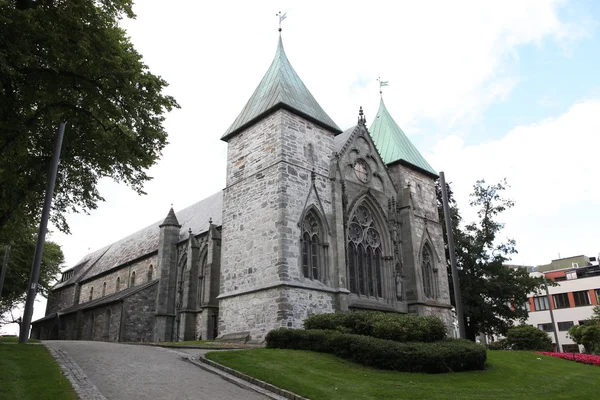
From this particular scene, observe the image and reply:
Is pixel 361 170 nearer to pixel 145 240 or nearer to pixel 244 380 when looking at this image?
pixel 244 380

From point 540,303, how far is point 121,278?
49596mm

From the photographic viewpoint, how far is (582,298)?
57719 mm

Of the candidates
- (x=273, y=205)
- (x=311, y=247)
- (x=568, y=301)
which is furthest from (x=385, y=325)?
(x=568, y=301)

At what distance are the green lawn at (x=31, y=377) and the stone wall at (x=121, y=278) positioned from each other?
2157 centimetres

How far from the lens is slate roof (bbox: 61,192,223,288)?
1426 inches

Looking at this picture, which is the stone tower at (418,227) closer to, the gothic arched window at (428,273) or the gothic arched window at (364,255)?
the gothic arched window at (428,273)

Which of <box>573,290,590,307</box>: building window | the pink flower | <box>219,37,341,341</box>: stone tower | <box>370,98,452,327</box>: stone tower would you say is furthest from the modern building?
<box>219,37,341,341</box>: stone tower

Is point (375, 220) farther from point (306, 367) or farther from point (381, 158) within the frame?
point (306, 367)

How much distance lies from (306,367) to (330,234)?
10.2 meters

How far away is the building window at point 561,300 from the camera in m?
58.9

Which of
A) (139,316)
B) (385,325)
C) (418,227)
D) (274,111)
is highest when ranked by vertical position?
(274,111)

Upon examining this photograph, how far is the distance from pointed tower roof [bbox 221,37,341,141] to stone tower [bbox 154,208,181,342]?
12111 millimetres

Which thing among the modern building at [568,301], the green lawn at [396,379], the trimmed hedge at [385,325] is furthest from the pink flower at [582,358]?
the modern building at [568,301]

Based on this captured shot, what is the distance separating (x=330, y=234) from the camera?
23047 millimetres
